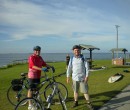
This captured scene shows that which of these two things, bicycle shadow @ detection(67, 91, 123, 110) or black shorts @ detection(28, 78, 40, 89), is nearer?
black shorts @ detection(28, 78, 40, 89)

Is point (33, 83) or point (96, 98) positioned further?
point (96, 98)

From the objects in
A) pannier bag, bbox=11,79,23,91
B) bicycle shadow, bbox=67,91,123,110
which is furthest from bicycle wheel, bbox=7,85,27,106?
bicycle shadow, bbox=67,91,123,110

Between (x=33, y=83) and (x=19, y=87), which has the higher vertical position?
(x=33, y=83)

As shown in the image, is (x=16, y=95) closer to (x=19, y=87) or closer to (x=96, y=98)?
(x=19, y=87)

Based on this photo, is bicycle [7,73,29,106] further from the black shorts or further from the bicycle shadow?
the bicycle shadow

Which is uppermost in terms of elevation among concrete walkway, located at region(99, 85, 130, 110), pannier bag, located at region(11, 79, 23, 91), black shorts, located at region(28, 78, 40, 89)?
black shorts, located at region(28, 78, 40, 89)

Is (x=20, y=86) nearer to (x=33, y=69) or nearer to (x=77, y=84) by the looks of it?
Result: (x=33, y=69)

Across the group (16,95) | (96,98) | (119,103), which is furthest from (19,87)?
(119,103)

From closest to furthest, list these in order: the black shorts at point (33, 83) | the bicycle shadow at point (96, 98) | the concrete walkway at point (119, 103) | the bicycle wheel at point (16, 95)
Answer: the black shorts at point (33, 83) → the concrete walkway at point (119, 103) → the bicycle shadow at point (96, 98) → the bicycle wheel at point (16, 95)

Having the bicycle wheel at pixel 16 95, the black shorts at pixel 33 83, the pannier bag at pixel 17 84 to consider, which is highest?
the black shorts at pixel 33 83

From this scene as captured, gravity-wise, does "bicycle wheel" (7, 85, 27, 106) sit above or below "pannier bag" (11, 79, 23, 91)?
below

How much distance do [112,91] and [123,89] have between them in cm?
90

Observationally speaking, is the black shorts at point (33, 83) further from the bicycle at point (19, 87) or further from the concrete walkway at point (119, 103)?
the concrete walkway at point (119, 103)

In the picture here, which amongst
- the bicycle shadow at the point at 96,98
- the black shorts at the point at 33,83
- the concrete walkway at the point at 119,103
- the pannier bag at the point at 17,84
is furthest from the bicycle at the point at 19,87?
the concrete walkway at the point at 119,103
